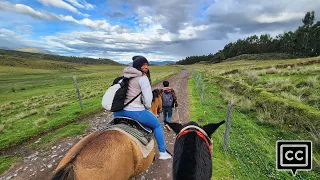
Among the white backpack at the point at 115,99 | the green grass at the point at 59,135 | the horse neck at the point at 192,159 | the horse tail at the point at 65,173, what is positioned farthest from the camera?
the green grass at the point at 59,135

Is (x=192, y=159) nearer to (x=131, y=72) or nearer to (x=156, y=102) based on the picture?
(x=131, y=72)

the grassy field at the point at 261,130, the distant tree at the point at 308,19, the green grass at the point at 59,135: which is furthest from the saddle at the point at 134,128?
the distant tree at the point at 308,19

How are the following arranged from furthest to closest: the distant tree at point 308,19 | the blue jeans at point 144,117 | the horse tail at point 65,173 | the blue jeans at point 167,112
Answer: the distant tree at point 308,19, the blue jeans at point 167,112, the blue jeans at point 144,117, the horse tail at point 65,173

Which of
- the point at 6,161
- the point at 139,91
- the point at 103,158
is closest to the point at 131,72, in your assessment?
the point at 139,91

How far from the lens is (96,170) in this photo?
268cm

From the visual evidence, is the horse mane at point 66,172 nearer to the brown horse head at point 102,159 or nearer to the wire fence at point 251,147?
the brown horse head at point 102,159

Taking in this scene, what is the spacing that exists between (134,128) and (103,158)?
47.7 inches

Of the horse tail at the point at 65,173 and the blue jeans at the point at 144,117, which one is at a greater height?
the blue jeans at the point at 144,117

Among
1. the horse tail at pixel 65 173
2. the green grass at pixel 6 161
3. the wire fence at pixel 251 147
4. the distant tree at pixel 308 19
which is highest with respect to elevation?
the distant tree at pixel 308 19

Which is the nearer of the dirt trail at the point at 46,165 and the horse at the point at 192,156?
the horse at the point at 192,156

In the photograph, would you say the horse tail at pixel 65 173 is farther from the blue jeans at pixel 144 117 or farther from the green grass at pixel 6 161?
the green grass at pixel 6 161

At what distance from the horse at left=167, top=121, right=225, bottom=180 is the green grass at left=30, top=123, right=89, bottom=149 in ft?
21.2

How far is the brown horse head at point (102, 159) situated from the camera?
2566 millimetres

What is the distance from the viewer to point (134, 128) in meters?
4.00
